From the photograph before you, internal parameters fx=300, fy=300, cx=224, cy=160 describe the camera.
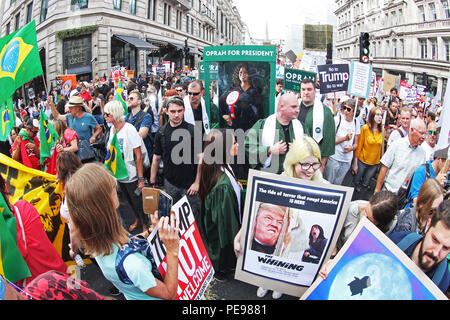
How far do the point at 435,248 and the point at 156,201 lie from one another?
152cm

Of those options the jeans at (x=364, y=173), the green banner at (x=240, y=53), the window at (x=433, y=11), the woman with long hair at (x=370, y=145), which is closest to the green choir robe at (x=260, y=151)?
the green banner at (x=240, y=53)

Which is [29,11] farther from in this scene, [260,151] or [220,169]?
[220,169]

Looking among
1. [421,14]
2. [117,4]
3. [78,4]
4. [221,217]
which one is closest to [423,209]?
[221,217]

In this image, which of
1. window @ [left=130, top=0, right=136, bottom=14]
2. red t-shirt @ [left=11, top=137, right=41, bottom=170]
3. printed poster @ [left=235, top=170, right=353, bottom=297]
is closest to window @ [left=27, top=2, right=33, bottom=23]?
window @ [left=130, top=0, right=136, bottom=14]

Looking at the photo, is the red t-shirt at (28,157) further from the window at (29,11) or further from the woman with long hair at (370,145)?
the window at (29,11)

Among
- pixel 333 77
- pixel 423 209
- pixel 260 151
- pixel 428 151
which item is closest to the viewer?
pixel 423 209

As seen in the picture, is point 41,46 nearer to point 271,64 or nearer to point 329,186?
point 271,64

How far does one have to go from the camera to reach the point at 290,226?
2.31 metres

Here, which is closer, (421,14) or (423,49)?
(421,14)

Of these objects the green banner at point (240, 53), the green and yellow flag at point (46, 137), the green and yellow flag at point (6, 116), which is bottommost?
the green and yellow flag at point (46, 137)

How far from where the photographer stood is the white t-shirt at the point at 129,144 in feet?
13.7

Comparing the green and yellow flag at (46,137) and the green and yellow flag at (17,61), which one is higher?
the green and yellow flag at (17,61)

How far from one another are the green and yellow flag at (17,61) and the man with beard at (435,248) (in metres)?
4.14
